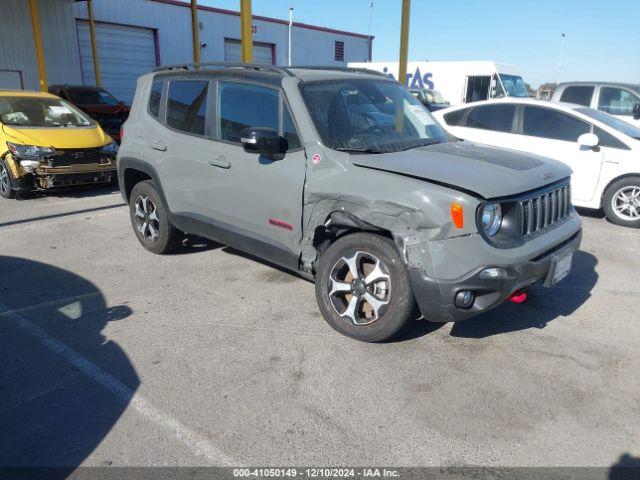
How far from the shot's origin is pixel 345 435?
2.75 m

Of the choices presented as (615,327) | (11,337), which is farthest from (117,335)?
(615,327)

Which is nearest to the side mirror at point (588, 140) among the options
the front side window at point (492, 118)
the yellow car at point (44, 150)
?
the front side window at point (492, 118)

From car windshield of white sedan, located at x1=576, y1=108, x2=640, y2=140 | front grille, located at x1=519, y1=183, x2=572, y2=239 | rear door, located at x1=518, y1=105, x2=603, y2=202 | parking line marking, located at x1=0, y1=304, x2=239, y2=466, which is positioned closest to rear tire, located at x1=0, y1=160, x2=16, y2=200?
parking line marking, located at x1=0, y1=304, x2=239, y2=466

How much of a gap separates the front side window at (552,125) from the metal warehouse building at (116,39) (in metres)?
13.7

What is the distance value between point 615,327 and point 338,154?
8.54 ft

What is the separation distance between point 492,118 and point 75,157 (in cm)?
668

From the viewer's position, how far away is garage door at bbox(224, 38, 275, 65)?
2509cm

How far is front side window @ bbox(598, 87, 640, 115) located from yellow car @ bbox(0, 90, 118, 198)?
9988mm

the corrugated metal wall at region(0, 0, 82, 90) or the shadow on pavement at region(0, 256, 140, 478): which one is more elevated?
the corrugated metal wall at region(0, 0, 82, 90)

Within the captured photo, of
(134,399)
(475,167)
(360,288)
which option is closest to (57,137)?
(134,399)

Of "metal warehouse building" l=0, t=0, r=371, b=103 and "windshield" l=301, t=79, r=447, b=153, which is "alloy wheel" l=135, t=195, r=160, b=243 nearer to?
"windshield" l=301, t=79, r=447, b=153

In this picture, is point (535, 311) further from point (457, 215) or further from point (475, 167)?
point (457, 215)

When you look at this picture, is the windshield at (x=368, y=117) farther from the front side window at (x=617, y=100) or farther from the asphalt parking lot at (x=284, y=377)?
the front side window at (x=617, y=100)

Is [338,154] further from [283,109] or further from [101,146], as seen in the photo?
[101,146]
